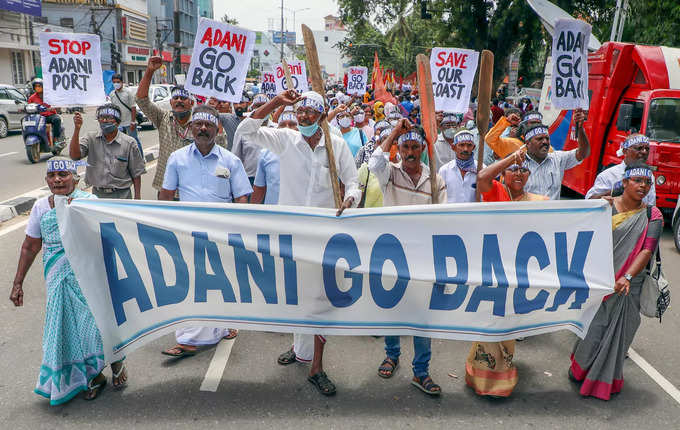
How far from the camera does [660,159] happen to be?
322 inches

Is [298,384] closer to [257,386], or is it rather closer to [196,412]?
[257,386]

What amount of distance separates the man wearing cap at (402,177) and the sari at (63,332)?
2.01 m

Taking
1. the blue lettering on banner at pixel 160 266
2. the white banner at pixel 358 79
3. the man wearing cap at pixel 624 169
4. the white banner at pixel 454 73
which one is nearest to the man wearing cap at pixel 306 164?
the blue lettering on banner at pixel 160 266

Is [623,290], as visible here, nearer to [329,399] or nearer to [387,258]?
[387,258]

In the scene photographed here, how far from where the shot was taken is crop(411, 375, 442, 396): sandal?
386 centimetres

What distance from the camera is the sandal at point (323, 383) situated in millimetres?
3842

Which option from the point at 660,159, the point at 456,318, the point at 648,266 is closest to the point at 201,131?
the point at 456,318

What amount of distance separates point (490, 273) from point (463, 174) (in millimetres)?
1249

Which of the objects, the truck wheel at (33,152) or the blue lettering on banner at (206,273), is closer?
the blue lettering on banner at (206,273)

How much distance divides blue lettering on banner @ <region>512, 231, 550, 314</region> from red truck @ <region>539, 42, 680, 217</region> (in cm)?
553

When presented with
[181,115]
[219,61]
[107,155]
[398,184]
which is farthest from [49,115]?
[398,184]

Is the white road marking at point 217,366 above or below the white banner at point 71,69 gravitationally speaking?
below

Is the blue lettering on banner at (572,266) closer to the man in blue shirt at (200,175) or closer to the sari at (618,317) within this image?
the sari at (618,317)

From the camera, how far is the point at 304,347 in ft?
13.6
